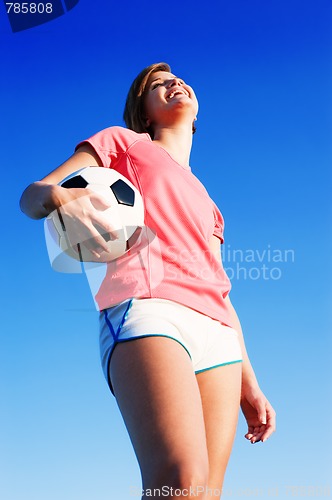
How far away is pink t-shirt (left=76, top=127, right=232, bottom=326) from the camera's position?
2.77m

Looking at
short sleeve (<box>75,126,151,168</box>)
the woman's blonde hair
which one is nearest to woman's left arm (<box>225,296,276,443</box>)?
short sleeve (<box>75,126,151,168</box>)

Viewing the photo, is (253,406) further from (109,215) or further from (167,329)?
(109,215)

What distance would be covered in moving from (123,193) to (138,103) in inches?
50.3

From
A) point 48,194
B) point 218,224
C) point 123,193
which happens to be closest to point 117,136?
point 123,193

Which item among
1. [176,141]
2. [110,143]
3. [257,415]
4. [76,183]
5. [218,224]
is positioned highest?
[176,141]

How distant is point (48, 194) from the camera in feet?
8.33

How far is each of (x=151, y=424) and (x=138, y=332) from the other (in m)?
0.40

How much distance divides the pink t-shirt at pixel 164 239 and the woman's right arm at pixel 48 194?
20 centimetres

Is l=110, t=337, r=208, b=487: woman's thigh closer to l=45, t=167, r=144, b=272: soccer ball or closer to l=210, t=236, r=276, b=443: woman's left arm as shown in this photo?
l=45, t=167, r=144, b=272: soccer ball

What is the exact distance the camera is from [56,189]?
2.53 meters

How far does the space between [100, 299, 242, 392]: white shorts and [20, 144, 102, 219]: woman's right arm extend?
0.55 metres

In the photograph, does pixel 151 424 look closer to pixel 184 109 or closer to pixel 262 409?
pixel 262 409

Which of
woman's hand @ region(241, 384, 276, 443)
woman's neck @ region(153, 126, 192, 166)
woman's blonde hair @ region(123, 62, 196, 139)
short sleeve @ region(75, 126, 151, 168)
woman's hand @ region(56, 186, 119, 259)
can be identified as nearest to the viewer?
woman's hand @ region(56, 186, 119, 259)

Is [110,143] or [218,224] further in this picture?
[218,224]
